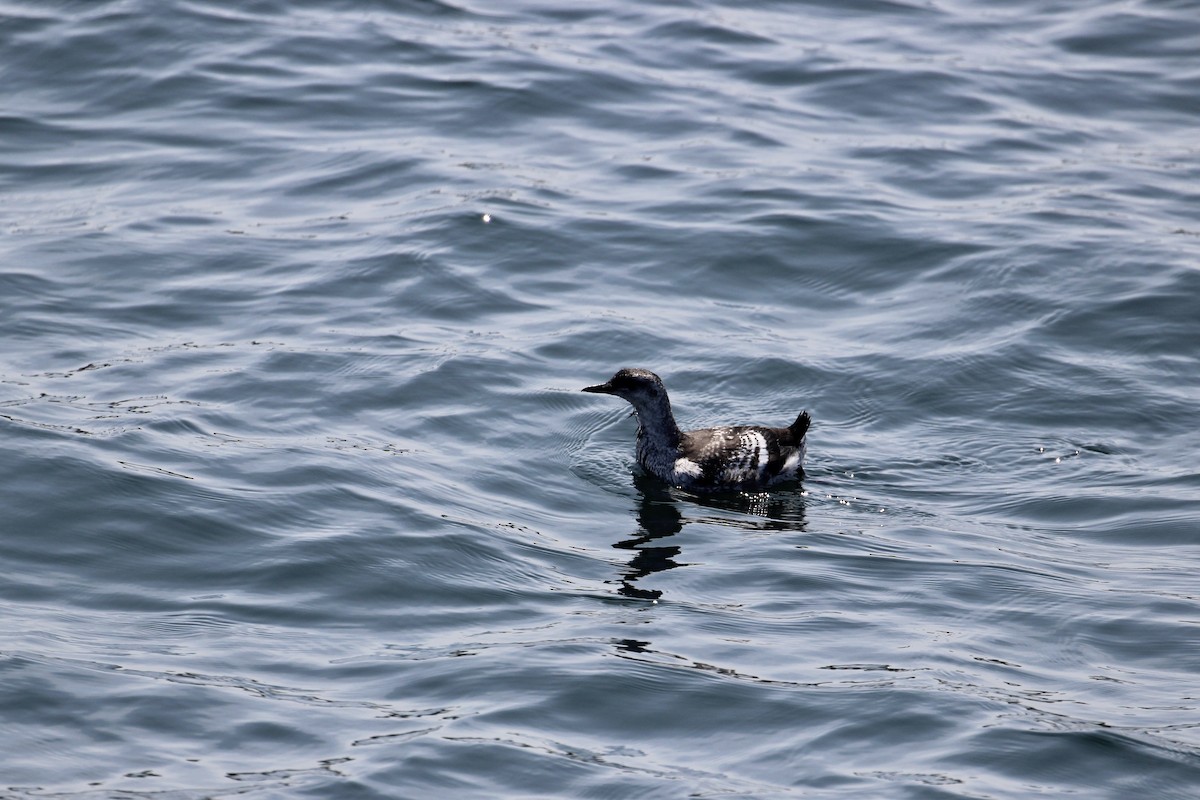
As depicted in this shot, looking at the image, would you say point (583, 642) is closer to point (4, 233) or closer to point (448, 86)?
point (4, 233)

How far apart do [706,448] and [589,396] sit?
1.73 m

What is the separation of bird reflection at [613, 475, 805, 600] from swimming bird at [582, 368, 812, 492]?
4.6 inches

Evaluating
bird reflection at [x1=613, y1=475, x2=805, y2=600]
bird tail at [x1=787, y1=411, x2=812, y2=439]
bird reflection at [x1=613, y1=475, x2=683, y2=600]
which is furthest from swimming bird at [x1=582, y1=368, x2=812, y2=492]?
bird reflection at [x1=613, y1=475, x2=683, y2=600]

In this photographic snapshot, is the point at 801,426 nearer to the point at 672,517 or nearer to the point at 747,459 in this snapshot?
the point at 747,459

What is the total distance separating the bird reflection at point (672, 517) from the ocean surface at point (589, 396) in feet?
0.16

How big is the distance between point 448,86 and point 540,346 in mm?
7096

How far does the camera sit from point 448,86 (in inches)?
788

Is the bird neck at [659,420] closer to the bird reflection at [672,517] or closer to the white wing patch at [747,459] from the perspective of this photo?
the bird reflection at [672,517]

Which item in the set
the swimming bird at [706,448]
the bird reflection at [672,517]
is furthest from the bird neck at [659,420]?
the bird reflection at [672,517]

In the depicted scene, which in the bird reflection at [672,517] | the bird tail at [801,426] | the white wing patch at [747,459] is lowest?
the bird reflection at [672,517]

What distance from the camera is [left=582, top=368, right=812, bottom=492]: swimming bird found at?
12094 millimetres

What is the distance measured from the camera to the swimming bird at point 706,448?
39.7 ft

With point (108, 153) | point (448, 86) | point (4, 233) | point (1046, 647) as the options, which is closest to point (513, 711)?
point (1046, 647)

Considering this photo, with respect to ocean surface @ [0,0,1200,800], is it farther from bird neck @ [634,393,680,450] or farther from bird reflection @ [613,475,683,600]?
bird neck @ [634,393,680,450]
